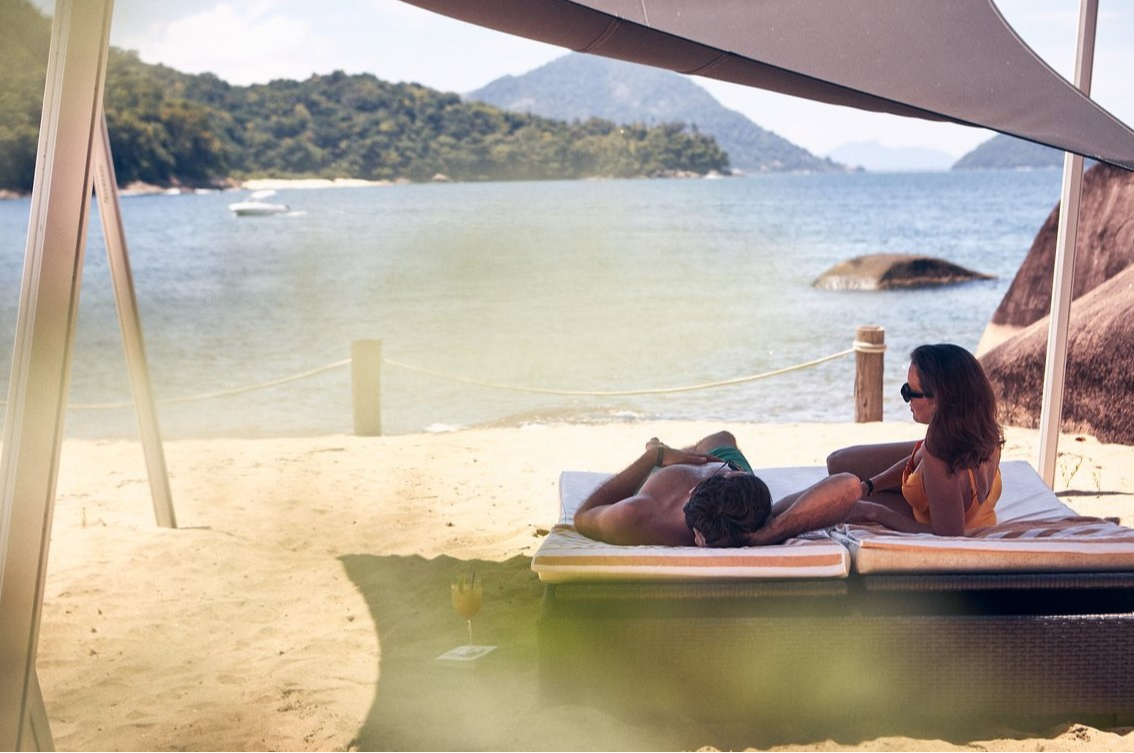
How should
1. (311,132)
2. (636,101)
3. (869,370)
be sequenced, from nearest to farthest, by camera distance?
(869,370) < (311,132) < (636,101)

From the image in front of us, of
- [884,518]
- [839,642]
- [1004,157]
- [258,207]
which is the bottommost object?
[839,642]

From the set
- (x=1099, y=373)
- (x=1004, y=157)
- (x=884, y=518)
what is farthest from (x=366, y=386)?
(x=1004, y=157)

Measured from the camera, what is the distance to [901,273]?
28578 millimetres

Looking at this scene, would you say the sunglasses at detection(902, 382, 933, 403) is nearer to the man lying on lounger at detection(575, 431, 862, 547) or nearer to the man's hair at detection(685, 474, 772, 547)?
the man lying on lounger at detection(575, 431, 862, 547)

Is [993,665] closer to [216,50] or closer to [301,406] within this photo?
[301,406]

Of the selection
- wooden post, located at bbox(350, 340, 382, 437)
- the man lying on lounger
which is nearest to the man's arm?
the man lying on lounger

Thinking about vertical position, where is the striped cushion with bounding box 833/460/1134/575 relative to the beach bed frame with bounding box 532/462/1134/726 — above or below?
above

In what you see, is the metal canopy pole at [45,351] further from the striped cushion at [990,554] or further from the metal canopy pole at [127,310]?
the striped cushion at [990,554]

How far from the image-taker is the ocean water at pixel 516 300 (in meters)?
14.6

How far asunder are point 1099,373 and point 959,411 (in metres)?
4.25

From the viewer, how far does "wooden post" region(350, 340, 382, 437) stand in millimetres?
7316

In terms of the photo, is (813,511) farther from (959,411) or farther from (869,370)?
(869,370)

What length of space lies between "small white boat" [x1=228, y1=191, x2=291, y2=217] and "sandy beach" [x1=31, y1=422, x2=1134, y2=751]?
47.8m

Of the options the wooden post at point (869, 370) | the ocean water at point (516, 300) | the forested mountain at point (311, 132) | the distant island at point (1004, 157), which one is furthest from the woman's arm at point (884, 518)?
the distant island at point (1004, 157)
